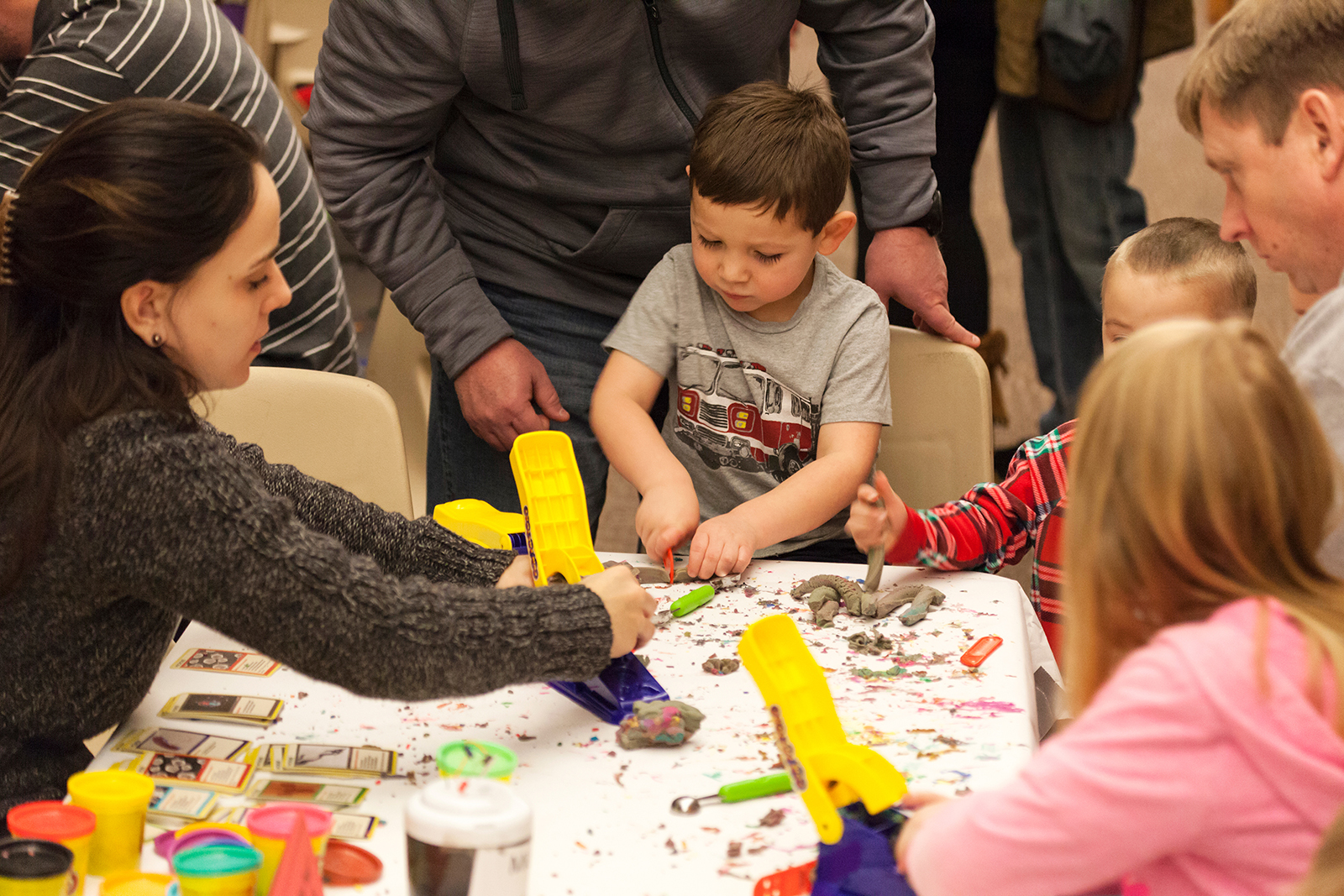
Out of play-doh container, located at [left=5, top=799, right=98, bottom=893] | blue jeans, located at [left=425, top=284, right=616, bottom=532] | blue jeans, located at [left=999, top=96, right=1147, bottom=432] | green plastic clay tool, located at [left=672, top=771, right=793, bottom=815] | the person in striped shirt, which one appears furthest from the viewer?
blue jeans, located at [left=999, top=96, right=1147, bottom=432]

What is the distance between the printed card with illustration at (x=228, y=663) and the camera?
1015 mm

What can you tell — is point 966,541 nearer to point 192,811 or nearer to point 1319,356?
point 1319,356

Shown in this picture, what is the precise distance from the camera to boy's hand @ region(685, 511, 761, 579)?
47.7 inches

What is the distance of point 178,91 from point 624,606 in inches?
43.4

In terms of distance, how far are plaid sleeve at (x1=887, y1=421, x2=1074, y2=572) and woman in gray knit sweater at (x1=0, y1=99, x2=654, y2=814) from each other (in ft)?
1.25

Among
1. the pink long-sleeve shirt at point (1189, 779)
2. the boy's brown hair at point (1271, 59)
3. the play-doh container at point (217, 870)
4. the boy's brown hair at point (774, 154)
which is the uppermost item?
the boy's brown hair at point (1271, 59)

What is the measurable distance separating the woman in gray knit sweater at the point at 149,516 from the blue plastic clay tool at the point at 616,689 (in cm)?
3

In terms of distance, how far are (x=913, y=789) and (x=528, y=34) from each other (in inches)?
39.2

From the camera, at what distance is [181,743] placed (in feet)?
2.89

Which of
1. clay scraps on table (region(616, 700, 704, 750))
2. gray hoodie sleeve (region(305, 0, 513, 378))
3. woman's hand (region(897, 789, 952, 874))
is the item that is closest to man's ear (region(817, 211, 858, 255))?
gray hoodie sleeve (region(305, 0, 513, 378))

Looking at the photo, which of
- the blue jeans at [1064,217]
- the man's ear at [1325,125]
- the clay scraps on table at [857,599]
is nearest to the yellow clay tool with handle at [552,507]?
the clay scraps on table at [857,599]

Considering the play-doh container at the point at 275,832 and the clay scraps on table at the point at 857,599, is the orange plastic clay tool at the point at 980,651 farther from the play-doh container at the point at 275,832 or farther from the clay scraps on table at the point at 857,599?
the play-doh container at the point at 275,832

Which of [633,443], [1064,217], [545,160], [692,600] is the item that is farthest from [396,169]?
[1064,217]

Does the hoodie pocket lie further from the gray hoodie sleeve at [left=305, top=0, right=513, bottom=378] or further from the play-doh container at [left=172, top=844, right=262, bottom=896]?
the play-doh container at [left=172, top=844, right=262, bottom=896]
